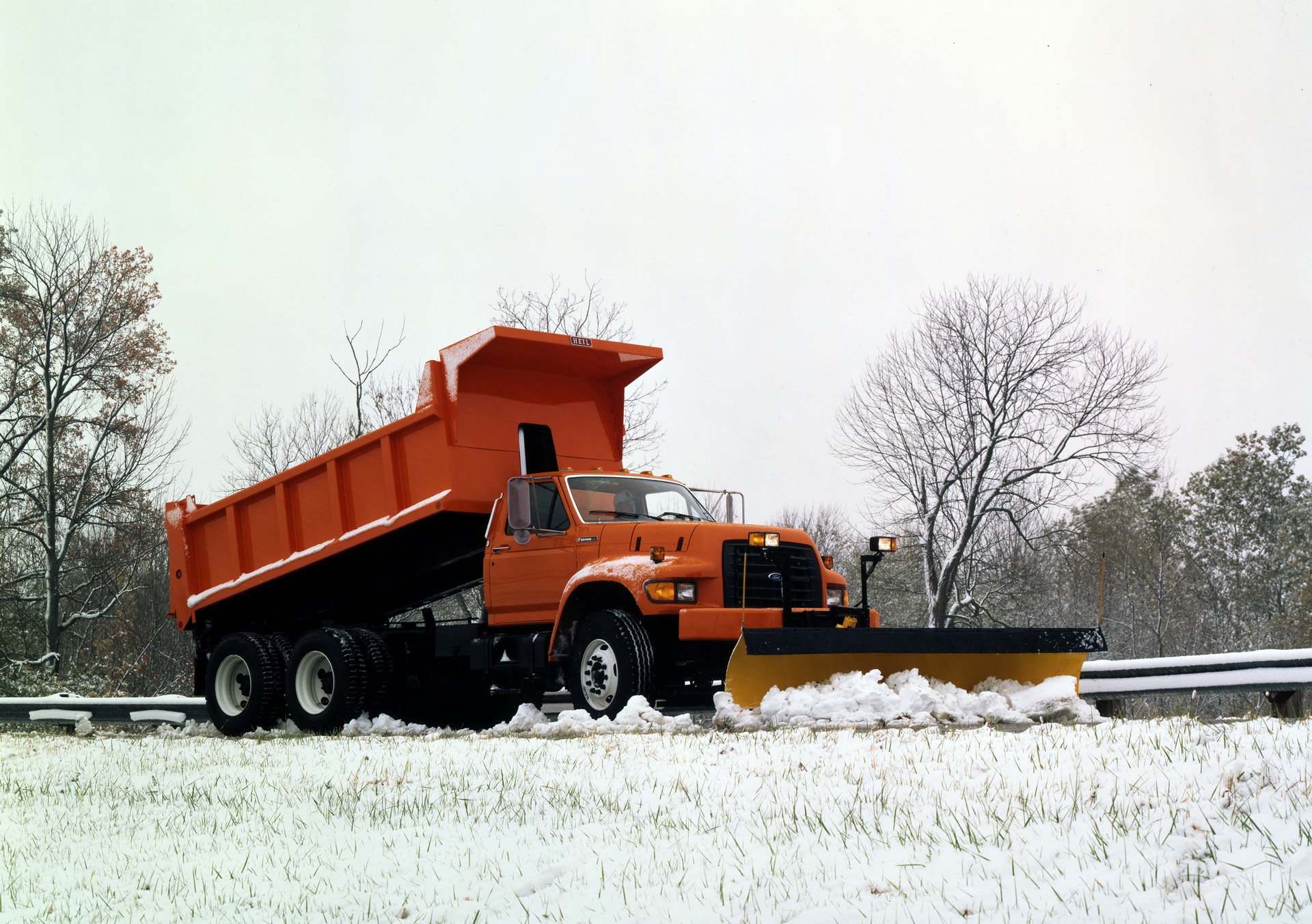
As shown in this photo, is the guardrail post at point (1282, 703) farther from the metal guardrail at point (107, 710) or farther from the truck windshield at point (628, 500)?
the metal guardrail at point (107, 710)

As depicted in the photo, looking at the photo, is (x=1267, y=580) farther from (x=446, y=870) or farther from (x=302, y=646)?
(x=446, y=870)

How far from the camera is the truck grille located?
32.4 ft

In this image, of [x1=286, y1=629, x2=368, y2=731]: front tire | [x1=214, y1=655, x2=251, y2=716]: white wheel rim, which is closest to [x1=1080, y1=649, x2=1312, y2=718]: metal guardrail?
[x1=286, y1=629, x2=368, y2=731]: front tire

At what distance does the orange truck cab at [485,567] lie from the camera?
32.4 ft

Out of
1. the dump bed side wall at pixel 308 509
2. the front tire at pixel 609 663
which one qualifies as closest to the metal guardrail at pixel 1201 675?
the front tire at pixel 609 663

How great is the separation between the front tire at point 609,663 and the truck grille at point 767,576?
871mm

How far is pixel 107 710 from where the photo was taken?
15453 millimetres

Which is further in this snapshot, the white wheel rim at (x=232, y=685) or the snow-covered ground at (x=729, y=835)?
the white wheel rim at (x=232, y=685)

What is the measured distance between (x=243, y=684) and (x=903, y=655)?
798cm

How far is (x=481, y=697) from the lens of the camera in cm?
1295

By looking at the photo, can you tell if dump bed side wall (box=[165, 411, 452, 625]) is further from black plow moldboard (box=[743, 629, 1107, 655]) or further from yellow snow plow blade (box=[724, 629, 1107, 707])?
black plow moldboard (box=[743, 629, 1107, 655])

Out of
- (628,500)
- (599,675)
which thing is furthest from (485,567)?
(599,675)

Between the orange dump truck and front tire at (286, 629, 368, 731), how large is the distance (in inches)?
0.9

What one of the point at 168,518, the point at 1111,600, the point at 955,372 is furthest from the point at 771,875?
the point at 1111,600
